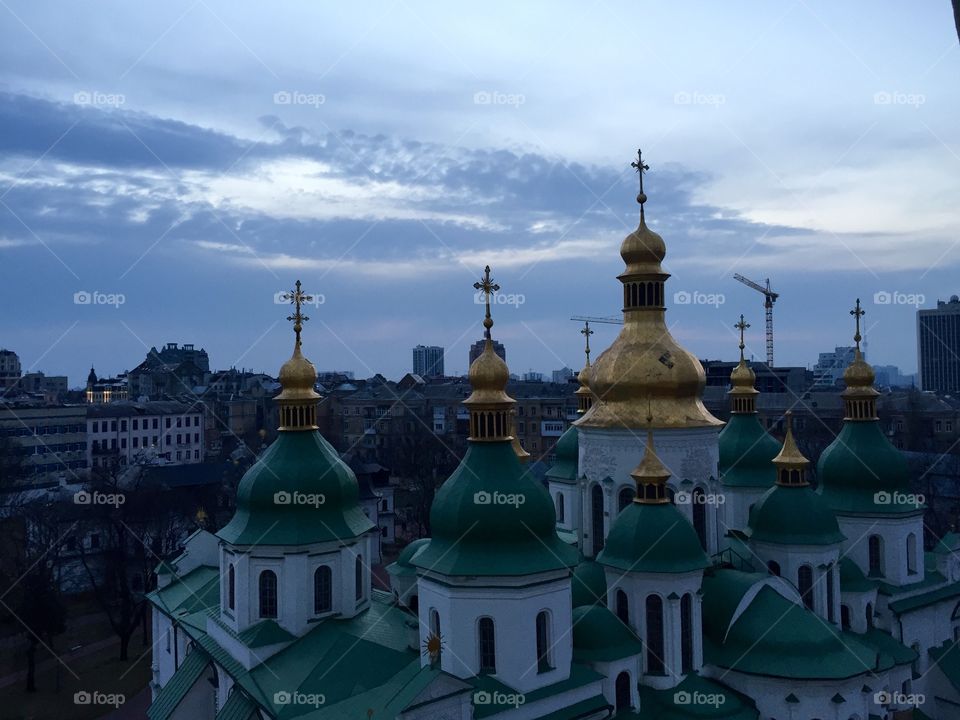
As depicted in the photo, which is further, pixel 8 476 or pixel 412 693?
pixel 8 476

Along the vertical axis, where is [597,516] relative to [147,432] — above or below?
above

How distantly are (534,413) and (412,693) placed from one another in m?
56.9

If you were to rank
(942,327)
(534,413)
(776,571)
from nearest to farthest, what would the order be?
(776,571), (534,413), (942,327)

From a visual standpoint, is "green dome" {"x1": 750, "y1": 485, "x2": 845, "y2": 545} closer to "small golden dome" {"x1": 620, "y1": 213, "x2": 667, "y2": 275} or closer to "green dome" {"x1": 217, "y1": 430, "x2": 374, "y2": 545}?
"small golden dome" {"x1": 620, "y1": 213, "x2": 667, "y2": 275}

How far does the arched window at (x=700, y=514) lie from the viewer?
746 inches

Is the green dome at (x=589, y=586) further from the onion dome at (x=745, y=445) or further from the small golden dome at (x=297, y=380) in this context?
the small golden dome at (x=297, y=380)

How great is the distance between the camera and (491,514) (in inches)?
608

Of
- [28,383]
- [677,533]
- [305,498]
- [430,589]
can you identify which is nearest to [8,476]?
[305,498]

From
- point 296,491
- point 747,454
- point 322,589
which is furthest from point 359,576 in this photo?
point 747,454

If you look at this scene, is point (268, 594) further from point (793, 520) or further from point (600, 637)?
point (793, 520)

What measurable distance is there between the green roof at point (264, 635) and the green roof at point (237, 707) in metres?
1.10

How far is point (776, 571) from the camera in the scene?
63.9ft

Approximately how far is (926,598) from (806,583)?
6361 millimetres

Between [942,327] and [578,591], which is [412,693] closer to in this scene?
[578,591]
